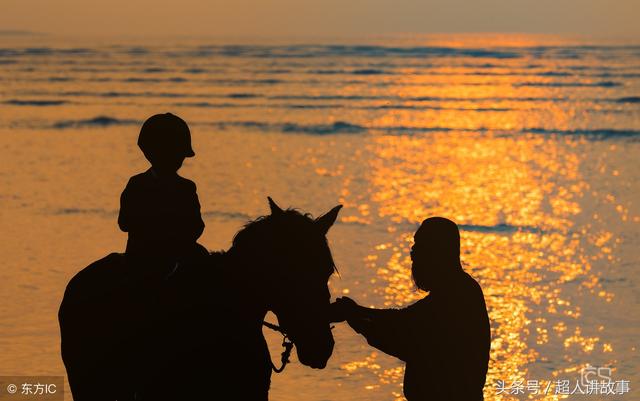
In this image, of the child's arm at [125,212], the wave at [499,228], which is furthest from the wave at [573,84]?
the child's arm at [125,212]

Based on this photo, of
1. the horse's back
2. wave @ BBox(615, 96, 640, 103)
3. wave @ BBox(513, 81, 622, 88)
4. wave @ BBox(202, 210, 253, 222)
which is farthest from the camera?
wave @ BBox(513, 81, 622, 88)

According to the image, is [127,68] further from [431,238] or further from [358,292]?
[431,238]

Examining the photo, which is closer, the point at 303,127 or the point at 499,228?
the point at 499,228

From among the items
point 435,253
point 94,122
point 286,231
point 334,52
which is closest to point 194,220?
point 286,231

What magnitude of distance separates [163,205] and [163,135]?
35 cm

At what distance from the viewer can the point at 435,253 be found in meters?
5.06

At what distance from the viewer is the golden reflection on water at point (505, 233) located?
1047 centimetres

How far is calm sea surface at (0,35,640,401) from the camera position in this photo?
10.3m

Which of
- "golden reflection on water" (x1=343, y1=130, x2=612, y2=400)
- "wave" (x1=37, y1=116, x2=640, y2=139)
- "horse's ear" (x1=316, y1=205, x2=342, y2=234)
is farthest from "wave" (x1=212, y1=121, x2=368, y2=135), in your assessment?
"horse's ear" (x1=316, y1=205, x2=342, y2=234)

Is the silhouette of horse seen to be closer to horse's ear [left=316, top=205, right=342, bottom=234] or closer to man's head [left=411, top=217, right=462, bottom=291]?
horse's ear [left=316, top=205, right=342, bottom=234]

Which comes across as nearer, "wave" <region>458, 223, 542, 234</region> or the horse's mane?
the horse's mane

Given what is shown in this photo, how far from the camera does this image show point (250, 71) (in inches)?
2613

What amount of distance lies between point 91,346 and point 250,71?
61307 mm

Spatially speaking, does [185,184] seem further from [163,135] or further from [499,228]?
[499,228]
